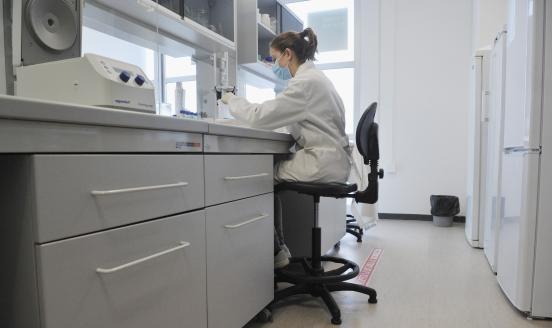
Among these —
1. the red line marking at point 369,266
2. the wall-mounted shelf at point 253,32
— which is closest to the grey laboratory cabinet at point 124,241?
the red line marking at point 369,266

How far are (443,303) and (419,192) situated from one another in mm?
2211

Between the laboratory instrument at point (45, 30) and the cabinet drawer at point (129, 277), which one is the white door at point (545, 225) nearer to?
the cabinet drawer at point (129, 277)

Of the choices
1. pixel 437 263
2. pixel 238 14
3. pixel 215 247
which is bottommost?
pixel 437 263

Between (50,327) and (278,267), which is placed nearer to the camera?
(50,327)

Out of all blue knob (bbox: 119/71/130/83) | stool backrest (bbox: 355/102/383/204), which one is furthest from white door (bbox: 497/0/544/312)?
blue knob (bbox: 119/71/130/83)

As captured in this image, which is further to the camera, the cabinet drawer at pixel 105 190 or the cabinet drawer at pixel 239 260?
the cabinet drawer at pixel 239 260

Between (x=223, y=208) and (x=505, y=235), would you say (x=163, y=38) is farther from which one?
(x=505, y=235)

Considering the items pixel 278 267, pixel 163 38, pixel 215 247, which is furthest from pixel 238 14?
pixel 215 247

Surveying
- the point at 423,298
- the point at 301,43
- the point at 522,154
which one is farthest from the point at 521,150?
the point at 301,43

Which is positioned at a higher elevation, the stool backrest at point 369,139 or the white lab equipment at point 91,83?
the white lab equipment at point 91,83

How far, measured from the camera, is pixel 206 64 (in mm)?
2320

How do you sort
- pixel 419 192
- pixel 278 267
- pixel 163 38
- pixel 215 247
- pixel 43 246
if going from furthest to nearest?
pixel 419 192 < pixel 163 38 < pixel 278 267 < pixel 215 247 < pixel 43 246

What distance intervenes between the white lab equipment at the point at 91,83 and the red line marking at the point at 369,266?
151 centimetres

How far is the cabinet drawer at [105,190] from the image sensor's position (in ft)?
2.00
